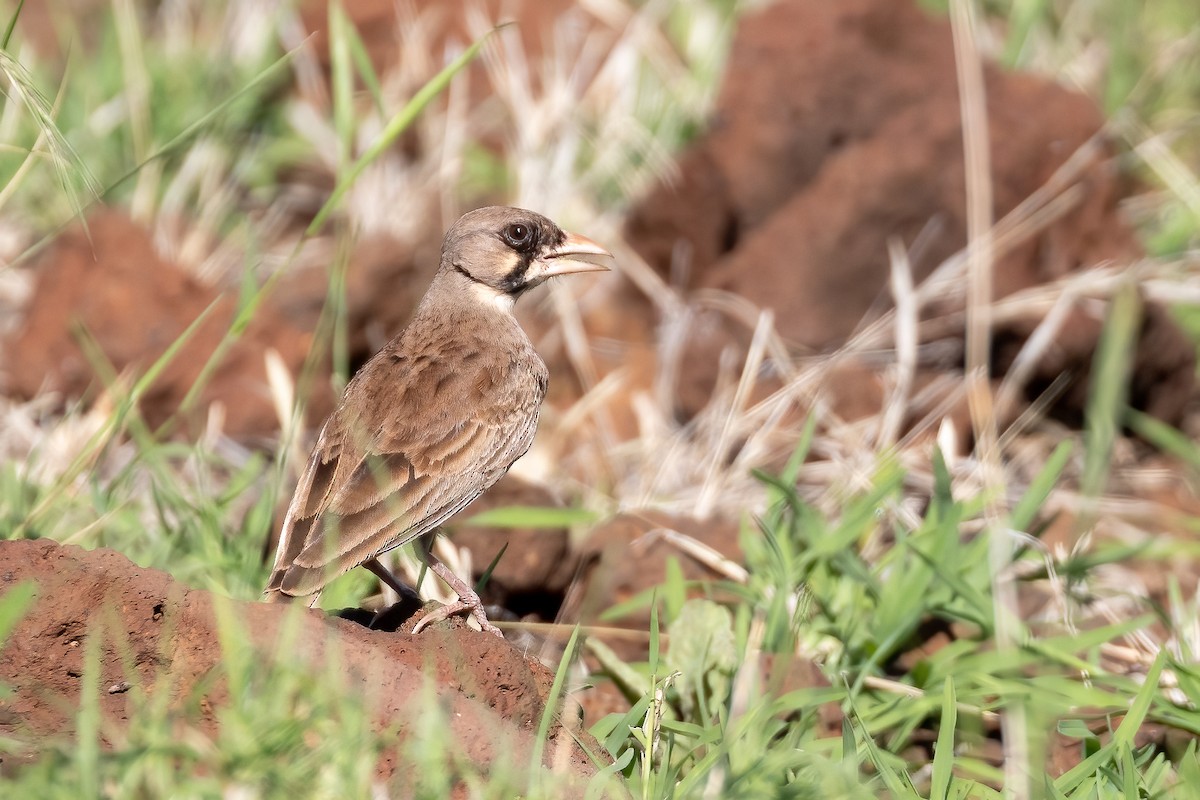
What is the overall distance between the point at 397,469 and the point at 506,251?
39.8 inches

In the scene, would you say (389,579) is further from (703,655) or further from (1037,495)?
(1037,495)

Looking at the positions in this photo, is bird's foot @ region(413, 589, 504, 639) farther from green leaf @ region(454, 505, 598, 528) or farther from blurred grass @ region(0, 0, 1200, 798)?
green leaf @ region(454, 505, 598, 528)

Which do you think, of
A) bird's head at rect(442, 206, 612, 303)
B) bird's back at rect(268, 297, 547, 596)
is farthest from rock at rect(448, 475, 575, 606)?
bird's head at rect(442, 206, 612, 303)

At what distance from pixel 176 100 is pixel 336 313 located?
3418 millimetres

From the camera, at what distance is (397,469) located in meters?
3.83

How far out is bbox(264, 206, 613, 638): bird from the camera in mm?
3631

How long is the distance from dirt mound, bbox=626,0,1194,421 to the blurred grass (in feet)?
2.83

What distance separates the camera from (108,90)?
275 inches

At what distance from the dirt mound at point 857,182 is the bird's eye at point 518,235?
6.44ft

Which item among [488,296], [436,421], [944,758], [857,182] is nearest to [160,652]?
[436,421]

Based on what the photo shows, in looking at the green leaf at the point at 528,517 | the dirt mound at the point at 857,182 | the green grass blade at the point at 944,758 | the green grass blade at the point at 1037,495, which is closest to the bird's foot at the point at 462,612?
the green leaf at the point at 528,517

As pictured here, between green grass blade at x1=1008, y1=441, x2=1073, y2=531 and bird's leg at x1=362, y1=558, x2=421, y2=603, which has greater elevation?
green grass blade at x1=1008, y1=441, x2=1073, y2=531

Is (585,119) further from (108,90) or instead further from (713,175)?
(108,90)

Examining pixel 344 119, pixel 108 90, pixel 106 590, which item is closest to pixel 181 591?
pixel 106 590
